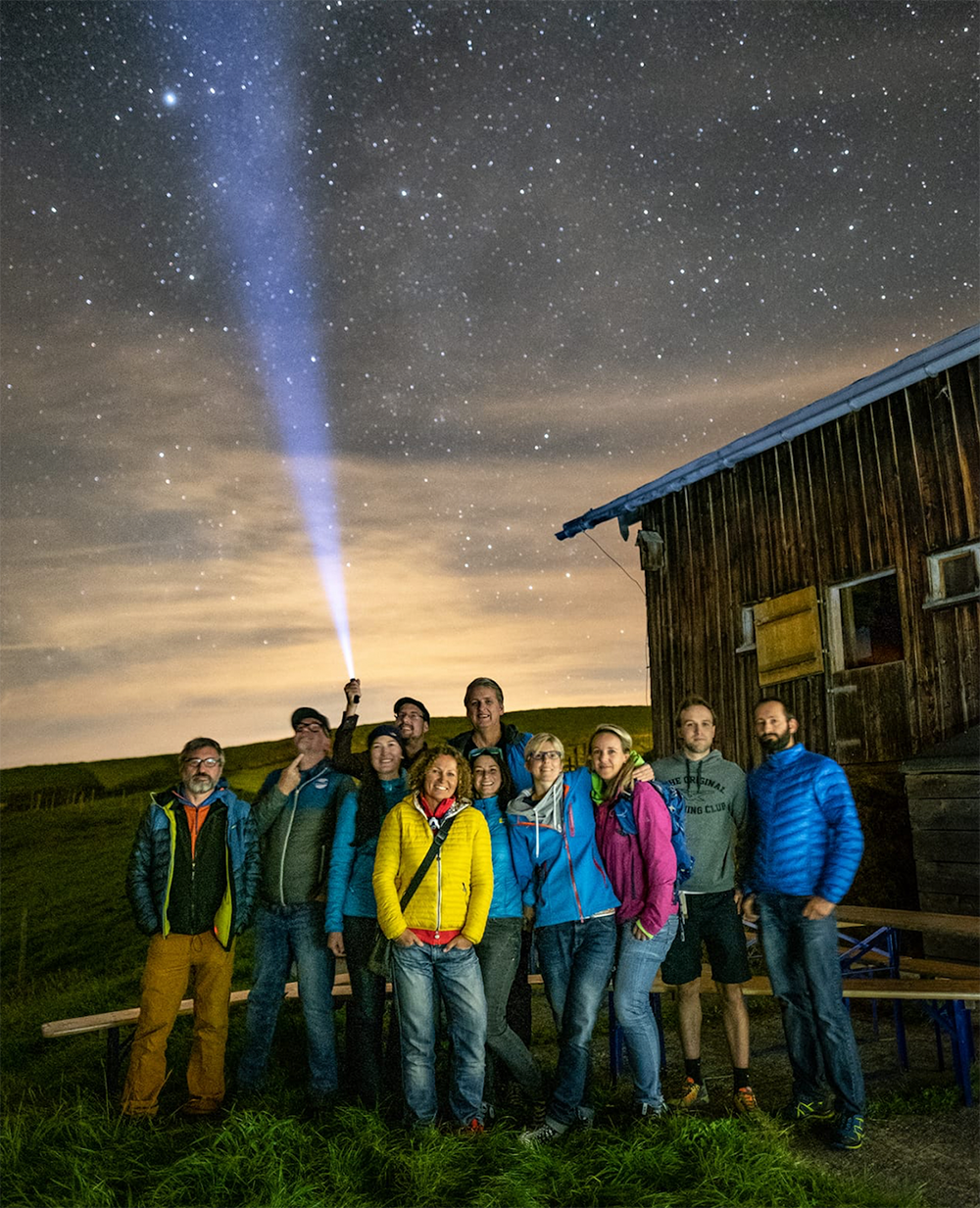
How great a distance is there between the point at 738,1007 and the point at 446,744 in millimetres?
2147

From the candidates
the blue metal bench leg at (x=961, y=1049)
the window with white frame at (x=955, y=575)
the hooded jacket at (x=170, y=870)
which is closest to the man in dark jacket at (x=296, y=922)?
the hooded jacket at (x=170, y=870)

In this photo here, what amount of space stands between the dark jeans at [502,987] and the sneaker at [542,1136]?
404 mm

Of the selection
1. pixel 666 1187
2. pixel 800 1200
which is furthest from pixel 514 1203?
pixel 800 1200

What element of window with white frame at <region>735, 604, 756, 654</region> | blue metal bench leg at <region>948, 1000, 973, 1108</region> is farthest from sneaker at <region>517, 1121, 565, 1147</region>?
window with white frame at <region>735, 604, 756, 654</region>

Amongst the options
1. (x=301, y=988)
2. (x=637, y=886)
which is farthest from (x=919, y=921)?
(x=301, y=988)

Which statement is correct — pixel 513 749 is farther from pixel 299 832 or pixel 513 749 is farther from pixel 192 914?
pixel 192 914

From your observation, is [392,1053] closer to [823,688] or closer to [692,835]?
[692,835]

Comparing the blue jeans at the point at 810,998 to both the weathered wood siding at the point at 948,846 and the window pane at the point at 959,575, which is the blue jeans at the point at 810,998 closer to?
the weathered wood siding at the point at 948,846

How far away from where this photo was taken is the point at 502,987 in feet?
16.2

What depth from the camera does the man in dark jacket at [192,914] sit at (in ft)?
17.4

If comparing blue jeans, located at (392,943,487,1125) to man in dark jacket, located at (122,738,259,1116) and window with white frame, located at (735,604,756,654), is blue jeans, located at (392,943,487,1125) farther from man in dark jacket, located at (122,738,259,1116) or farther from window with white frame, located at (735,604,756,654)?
window with white frame, located at (735,604,756,654)

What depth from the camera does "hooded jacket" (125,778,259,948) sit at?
537cm

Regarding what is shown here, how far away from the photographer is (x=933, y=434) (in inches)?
363

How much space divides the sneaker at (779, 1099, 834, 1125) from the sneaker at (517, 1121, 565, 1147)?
1.25 metres
